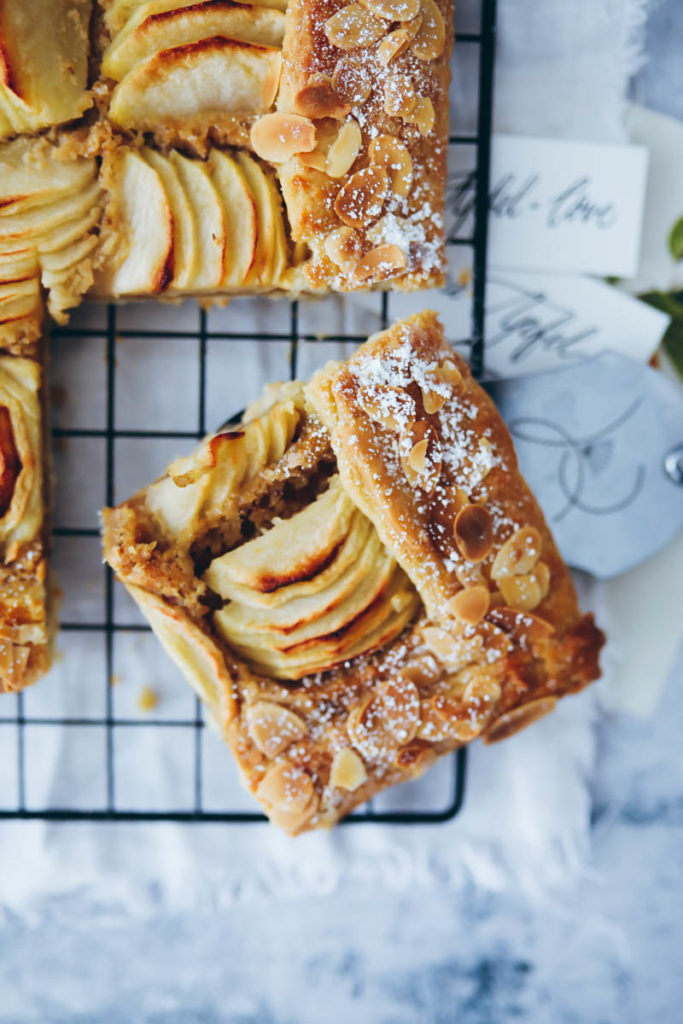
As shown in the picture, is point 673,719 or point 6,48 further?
point 673,719

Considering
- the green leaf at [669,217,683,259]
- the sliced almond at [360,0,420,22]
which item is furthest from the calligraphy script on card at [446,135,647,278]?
the sliced almond at [360,0,420,22]

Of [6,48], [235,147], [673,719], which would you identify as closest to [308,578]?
[235,147]

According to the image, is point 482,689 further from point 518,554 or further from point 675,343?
point 675,343

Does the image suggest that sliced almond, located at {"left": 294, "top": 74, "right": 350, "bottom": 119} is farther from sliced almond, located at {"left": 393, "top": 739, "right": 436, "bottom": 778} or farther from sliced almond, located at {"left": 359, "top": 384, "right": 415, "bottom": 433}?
sliced almond, located at {"left": 393, "top": 739, "right": 436, "bottom": 778}

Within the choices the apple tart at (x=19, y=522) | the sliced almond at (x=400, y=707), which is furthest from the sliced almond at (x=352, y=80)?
the sliced almond at (x=400, y=707)

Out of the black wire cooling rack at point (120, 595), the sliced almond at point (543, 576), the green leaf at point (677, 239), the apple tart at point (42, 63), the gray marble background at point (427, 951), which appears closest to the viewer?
the apple tart at point (42, 63)

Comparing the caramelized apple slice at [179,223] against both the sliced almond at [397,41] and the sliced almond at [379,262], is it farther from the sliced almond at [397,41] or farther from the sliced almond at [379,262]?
the sliced almond at [397,41]

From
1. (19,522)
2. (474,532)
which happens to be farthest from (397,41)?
(19,522)

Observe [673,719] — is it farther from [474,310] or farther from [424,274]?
[424,274]
